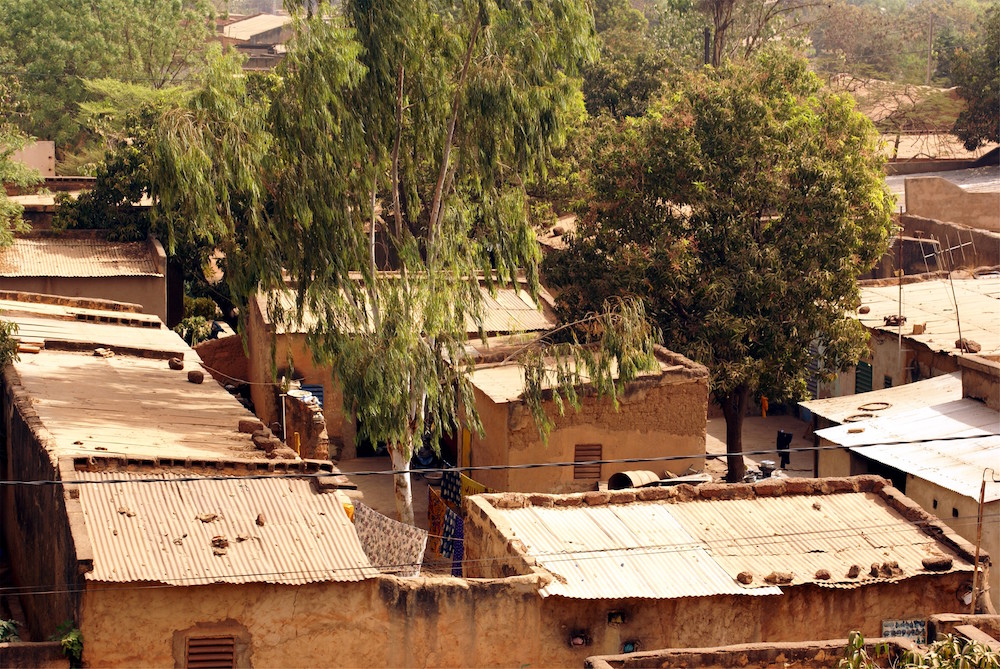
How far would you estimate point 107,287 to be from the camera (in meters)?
29.3

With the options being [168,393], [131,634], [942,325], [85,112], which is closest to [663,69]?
[942,325]

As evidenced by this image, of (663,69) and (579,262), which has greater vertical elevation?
(663,69)

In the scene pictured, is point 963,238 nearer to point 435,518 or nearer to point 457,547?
point 435,518

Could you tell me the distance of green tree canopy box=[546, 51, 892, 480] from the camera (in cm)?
2330

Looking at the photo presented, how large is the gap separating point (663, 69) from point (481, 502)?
26.5 meters

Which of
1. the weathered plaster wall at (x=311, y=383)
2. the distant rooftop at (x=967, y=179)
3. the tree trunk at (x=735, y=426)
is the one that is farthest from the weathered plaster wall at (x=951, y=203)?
the weathered plaster wall at (x=311, y=383)

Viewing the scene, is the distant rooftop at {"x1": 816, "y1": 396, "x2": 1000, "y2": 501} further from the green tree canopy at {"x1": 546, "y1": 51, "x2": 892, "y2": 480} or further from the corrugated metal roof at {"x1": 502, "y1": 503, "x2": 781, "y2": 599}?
the corrugated metal roof at {"x1": 502, "y1": 503, "x2": 781, "y2": 599}

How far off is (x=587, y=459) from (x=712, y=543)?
5867 mm

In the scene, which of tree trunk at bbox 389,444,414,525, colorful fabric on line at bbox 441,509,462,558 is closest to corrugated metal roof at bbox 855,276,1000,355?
colorful fabric on line at bbox 441,509,462,558

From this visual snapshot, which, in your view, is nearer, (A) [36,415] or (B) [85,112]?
(A) [36,415]

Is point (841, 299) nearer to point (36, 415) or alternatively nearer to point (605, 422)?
point (605, 422)

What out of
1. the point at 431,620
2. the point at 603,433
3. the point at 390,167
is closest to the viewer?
the point at 431,620

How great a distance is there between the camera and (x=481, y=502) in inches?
627

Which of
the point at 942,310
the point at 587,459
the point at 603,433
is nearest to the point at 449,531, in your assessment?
the point at 587,459
